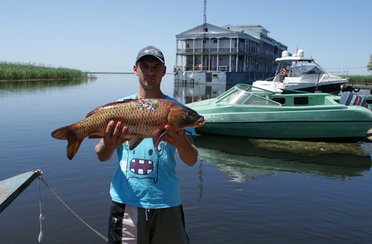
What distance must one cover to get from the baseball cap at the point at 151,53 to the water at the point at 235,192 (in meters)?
3.58

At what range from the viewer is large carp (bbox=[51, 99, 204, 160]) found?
277 centimetres

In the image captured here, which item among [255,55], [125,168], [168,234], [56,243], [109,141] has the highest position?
[255,55]

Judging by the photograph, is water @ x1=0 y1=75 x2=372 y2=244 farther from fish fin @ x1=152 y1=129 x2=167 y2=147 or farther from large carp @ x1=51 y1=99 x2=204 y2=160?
fish fin @ x1=152 y1=129 x2=167 y2=147

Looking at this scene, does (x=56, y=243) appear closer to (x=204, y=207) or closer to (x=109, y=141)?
(x=204, y=207)

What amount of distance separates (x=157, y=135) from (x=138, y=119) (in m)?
0.20

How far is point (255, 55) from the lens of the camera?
202ft

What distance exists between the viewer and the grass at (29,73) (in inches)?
1873

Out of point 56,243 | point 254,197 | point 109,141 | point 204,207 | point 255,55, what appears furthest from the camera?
point 255,55

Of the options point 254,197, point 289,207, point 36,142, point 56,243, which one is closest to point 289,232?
point 289,207

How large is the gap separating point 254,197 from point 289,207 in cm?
74

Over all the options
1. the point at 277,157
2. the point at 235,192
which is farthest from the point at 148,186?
the point at 277,157

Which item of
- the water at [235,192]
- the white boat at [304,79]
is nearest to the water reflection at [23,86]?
the white boat at [304,79]

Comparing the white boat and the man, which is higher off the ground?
the white boat

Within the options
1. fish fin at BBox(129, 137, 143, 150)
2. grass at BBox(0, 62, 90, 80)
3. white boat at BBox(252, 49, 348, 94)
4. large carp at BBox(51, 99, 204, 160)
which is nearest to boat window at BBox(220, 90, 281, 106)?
large carp at BBox(51, 99, 204, 160)
